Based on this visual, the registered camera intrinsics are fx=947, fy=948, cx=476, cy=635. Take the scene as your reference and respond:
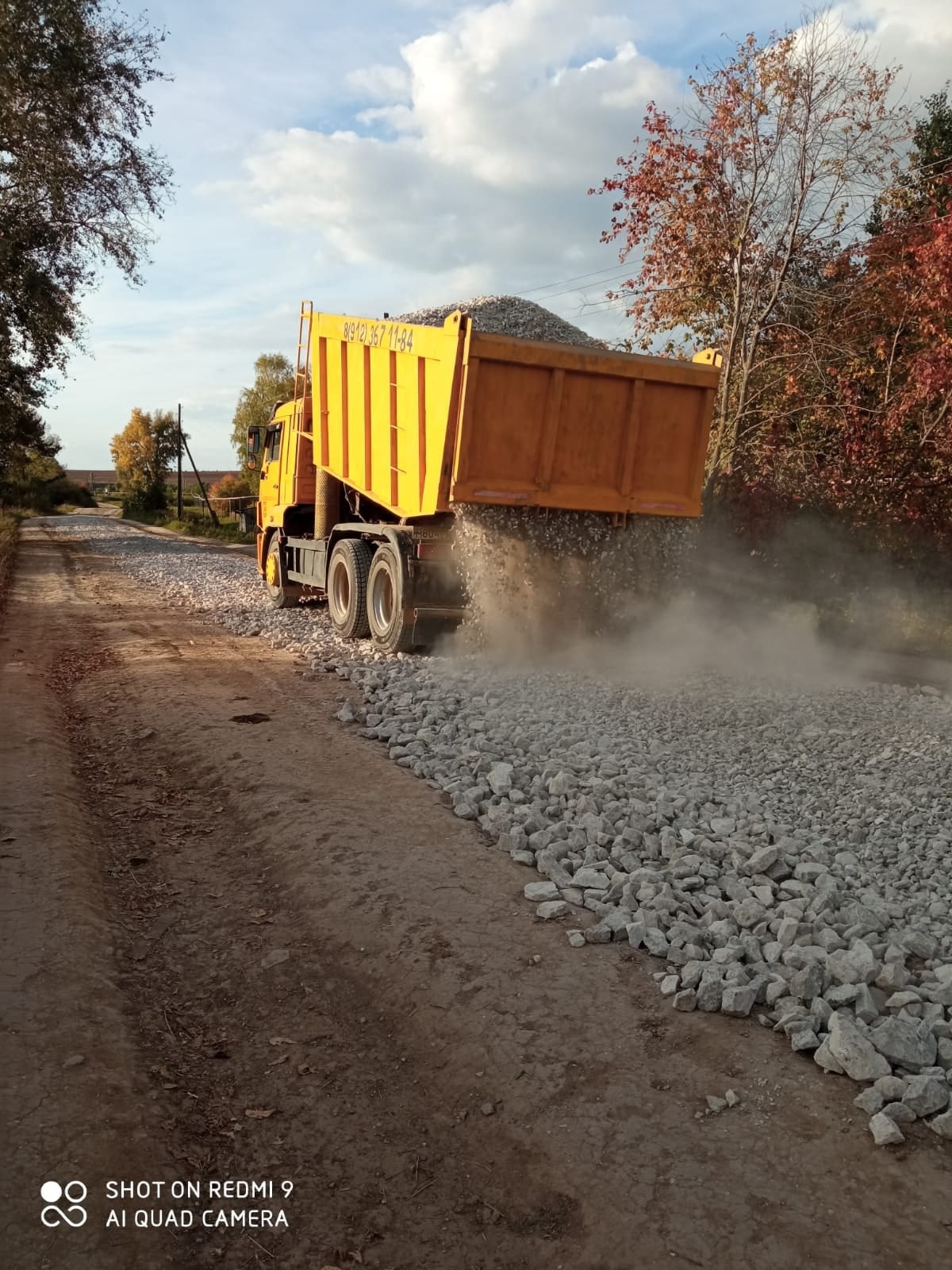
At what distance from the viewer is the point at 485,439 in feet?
28.5

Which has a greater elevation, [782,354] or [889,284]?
[889,284]

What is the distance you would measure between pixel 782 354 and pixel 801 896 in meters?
11.0

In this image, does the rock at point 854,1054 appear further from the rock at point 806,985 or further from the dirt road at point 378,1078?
the rock at point 806,985

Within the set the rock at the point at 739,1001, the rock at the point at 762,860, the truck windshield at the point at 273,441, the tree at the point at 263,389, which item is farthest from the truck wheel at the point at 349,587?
the tree at the point at 263,389

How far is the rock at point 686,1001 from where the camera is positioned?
11.4ft

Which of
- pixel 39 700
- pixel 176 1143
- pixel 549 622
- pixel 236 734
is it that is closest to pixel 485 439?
pixel 549 622

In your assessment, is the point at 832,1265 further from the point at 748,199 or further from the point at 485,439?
the point at 748,199

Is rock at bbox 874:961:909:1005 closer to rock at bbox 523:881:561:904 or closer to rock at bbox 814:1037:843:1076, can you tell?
rock at bbox 814:1037:843:1076

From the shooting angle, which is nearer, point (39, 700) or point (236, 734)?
point (236, 734)

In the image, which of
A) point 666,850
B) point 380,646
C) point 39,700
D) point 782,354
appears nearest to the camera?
point 666,850

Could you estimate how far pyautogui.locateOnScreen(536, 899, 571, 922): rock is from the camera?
4164 mm

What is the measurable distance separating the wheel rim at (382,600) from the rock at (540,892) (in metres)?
6.09

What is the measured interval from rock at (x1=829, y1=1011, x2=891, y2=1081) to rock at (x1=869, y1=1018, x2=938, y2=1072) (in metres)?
0.05

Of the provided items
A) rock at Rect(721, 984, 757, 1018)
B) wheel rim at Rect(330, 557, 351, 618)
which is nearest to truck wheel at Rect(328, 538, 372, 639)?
wheel rim at Rect(330, 557, 351, 618)
